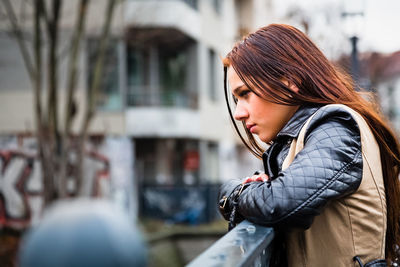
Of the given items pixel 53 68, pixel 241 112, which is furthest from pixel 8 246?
pixel 241 112

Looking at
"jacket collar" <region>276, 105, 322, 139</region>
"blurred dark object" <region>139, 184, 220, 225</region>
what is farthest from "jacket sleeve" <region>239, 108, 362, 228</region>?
"blurred dark object" <region>139, 184, 220, 225</region>

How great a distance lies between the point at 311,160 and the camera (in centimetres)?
164

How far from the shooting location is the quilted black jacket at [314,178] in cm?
160

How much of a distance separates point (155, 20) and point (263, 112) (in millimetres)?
18155

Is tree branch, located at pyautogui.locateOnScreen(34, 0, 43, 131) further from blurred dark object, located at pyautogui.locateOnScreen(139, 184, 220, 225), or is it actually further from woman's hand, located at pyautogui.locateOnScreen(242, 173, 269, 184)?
woman's hand, located at pyautogui.locateOnScreen(242, 173, 269, 184)

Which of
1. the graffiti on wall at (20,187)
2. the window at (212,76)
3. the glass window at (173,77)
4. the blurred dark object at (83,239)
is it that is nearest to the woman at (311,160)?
the blurred dark object at (83,239)

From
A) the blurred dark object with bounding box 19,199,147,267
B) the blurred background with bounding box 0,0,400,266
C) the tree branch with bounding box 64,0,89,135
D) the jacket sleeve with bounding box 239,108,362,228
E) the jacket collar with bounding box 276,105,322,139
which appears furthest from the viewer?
the blurred background with bounding box 0,0,400,266

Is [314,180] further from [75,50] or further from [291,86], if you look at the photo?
[75,50]

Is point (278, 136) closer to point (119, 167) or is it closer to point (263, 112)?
point (263, 112)

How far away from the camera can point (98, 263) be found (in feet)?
1.87

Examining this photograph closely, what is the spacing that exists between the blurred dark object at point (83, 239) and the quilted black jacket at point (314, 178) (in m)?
1.08

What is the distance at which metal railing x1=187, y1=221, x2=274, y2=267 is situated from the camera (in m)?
1.24

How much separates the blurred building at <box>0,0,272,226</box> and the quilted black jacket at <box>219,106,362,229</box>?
1548 centimetres

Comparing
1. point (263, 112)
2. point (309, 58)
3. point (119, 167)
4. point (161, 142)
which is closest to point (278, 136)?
point (263, 112)
